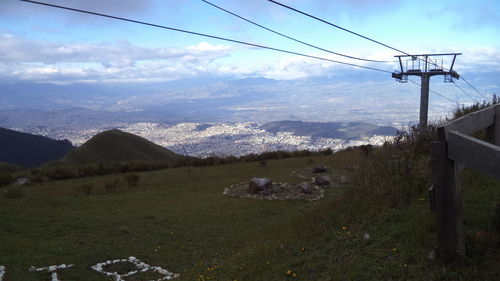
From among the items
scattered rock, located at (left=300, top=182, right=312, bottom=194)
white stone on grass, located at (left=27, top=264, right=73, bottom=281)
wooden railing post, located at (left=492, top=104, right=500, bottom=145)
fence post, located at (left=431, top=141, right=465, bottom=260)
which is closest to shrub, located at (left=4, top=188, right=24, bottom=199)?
white stone on grass, located at (left=27, top=264, right=73, bottom=281)

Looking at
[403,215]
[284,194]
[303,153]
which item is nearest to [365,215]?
[403,215]

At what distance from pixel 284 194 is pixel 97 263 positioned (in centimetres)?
911

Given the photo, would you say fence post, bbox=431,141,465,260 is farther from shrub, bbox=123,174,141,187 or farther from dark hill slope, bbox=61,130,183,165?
dark hill slope, bbox=61,130,183,165

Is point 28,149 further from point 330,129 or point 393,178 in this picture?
point 393,178

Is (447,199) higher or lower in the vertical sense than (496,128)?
lower

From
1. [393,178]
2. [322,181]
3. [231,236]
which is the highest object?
[393,178]

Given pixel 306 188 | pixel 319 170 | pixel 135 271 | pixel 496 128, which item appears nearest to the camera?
pixel 496 128

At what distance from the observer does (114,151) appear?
34750mm

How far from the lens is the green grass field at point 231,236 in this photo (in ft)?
16.8

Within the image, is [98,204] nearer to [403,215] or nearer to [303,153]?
[403,215]

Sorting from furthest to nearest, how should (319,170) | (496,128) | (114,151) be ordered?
(114,151)
(319,170)
(496,128)

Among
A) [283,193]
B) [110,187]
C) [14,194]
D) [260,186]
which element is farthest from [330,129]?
[14,194]

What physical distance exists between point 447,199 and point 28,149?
58.8 metres

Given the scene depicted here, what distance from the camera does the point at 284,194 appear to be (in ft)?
54.8
